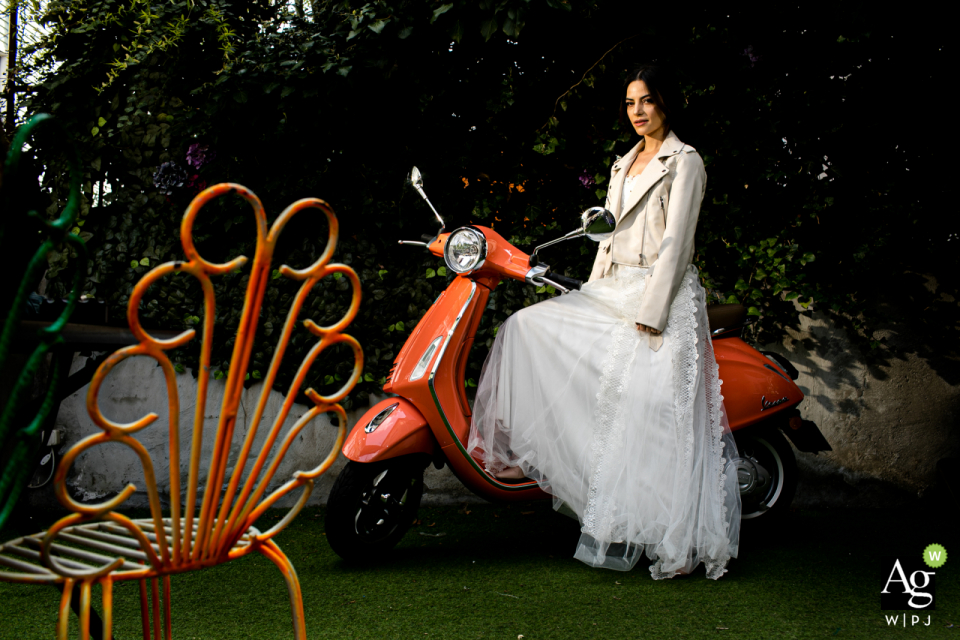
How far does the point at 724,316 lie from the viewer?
8.48 ft

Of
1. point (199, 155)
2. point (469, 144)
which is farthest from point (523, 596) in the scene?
point (199, 155)

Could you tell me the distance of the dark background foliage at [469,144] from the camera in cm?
300

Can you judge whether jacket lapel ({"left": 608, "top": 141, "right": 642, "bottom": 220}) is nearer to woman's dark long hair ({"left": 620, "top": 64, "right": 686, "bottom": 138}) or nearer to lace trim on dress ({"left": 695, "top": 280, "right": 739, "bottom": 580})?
woman's dark long hair ({"left": 620, "top": 64, "right": 686, "bottom": 138})

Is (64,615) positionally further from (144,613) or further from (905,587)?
(905,587)

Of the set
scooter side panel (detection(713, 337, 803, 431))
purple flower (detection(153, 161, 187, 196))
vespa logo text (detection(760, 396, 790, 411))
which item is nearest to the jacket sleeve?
scooter side panel (detection(713, 337, 803, 431))

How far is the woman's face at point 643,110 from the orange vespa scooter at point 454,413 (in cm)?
61

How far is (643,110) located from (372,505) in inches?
64.5

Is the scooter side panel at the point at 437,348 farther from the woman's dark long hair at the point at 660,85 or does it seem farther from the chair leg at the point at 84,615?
the chair leg at the point at 84,615

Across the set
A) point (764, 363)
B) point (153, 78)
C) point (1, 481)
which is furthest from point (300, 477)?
point (153, 78)

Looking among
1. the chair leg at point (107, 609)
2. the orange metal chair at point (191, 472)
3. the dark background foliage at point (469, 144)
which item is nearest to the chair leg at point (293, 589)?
the orange metal chair at point (191, 472)

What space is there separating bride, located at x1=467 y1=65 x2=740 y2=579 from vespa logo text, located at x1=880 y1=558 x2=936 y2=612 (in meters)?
0.46

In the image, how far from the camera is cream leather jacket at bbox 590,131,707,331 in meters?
2.27

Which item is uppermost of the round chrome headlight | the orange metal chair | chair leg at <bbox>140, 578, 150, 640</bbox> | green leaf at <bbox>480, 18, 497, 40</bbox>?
green leaf at <bbox>480, 18, 497, 40</bbox>

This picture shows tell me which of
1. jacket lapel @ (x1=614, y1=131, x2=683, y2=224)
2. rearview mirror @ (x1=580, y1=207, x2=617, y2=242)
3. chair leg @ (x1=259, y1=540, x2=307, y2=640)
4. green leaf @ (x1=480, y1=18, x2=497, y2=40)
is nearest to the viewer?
chair leg @ (x1=259, y1=540, x2=307, y2=640)
